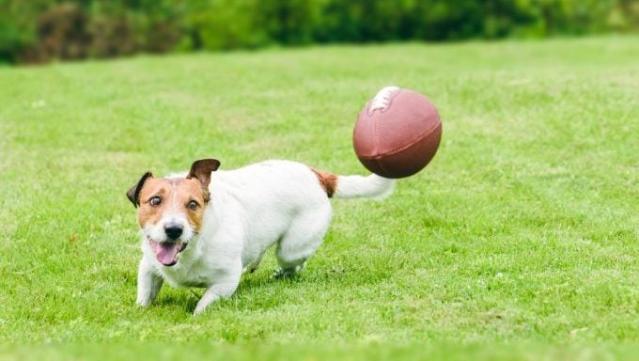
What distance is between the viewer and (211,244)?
8.52m

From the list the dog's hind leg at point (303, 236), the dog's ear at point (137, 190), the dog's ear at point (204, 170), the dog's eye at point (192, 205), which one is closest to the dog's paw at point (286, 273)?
the dog's hind leg at point (303, 236)

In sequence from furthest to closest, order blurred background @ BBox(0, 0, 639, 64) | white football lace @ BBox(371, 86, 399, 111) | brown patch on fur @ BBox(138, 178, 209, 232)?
1. blurred background @ BBox(0, 0, 639, 64)
2. white football lace @ BBox(371, 86, 399, 111)
3. brown patch on fur @ BBox(138, 178, 209, 232)

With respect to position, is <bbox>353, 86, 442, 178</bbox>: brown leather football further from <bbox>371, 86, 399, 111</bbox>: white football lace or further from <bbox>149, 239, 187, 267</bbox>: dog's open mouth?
<bbox>149, 239, 187, 267</bbox>: dog's open mouth

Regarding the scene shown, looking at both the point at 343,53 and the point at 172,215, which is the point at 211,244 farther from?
the point at 343,53

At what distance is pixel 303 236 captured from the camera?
9.37m

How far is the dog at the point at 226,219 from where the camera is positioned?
8.18 meters

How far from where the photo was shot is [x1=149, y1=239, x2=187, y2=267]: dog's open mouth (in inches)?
321

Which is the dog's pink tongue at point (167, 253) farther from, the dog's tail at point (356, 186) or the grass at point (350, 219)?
the dog's tail at point (356, 186)

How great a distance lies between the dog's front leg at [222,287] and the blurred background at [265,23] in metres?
27.3

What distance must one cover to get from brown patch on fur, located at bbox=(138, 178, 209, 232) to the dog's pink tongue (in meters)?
0.19

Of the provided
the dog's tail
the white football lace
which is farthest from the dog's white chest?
the white football lace

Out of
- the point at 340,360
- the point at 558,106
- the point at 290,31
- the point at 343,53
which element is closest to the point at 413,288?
the point at 340,360

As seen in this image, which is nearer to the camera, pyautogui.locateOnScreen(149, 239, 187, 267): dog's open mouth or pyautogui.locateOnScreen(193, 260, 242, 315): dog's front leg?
pyautogui.locateOnScreen(149, 239, 187, 267): dog's open mouth

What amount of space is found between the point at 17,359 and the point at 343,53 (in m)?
21.4
